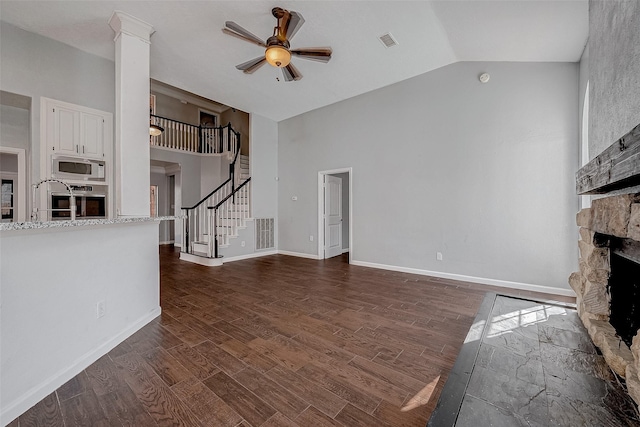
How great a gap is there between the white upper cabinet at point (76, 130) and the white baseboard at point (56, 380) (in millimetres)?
2677

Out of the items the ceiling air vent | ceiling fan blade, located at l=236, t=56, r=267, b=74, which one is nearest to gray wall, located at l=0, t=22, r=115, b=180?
ceiling fan blade, located at l=236, t=56, r=267, b=74

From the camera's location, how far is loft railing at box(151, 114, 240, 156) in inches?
278

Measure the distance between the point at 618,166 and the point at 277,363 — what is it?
7.48 ft

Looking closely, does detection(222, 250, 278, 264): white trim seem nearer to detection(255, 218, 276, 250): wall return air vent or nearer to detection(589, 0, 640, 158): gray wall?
detection(255, 218, 276, 250): wall return air vent

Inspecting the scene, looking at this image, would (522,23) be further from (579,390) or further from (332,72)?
(579,390)

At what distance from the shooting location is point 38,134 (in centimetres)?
331

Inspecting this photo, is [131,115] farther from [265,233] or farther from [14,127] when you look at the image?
[265,233]

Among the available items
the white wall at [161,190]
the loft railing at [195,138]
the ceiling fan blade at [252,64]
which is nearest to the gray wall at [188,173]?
the loft railing at [195,138]

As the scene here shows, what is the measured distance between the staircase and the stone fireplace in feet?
17.8

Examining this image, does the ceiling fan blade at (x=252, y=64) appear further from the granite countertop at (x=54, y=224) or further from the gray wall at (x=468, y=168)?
the gray wall at (x=468, y=168)

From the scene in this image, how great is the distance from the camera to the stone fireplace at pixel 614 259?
1.19m

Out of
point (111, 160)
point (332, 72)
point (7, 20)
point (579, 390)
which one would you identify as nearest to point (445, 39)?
point (332, 72)

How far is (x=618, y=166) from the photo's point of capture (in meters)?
1.18

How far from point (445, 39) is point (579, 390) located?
13.2 ft
